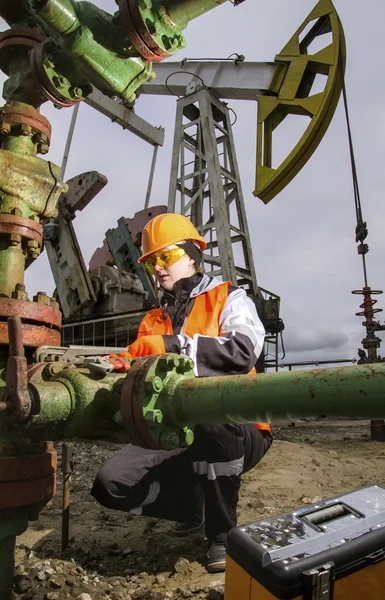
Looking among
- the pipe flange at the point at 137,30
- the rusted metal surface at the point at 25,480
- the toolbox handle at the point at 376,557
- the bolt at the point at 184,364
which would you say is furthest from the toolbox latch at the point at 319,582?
the pipe flange at the point at 137,30

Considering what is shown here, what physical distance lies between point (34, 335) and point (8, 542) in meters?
0.67

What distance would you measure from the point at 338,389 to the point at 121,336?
6397 mm

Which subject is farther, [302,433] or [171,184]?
[171,184]

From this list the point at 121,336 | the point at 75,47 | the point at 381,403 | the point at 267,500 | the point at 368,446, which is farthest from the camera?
the point at 121,336

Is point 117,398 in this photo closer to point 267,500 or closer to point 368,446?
point 267,500

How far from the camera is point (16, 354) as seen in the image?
4.01 ft

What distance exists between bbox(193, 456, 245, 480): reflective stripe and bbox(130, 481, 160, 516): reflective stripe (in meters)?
0.31

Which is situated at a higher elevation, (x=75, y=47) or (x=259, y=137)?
(x=259, y=137)

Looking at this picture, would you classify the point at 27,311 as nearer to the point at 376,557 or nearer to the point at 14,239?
the point at 14,239

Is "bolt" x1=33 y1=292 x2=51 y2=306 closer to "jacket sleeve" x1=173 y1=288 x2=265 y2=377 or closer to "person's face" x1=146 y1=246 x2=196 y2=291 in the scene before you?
"jacket sleeve" x1=173 y1=288 x2=265 y2=377

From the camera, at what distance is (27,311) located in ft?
5.09

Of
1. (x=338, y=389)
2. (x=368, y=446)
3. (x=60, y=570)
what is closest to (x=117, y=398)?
(x=338, y=389)

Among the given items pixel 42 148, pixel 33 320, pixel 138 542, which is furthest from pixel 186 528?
pixel 42 148

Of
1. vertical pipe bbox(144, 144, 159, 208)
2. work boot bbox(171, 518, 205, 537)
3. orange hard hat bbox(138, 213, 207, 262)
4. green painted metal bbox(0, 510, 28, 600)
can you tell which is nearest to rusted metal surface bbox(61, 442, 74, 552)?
work boot bbox(171, 518, 205, 537)
